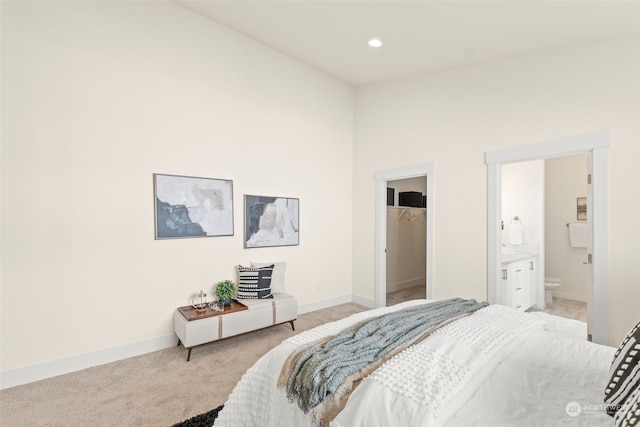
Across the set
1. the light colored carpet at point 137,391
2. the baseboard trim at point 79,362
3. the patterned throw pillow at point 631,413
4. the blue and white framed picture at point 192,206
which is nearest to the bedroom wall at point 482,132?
the blue and white framed picture at point 192,206

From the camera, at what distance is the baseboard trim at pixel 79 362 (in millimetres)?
2502

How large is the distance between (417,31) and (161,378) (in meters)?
4.21

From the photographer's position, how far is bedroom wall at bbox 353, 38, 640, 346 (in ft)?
9.75

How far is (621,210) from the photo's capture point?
2979mm

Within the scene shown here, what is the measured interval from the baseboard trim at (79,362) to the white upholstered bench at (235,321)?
0.21 meters

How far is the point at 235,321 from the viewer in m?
3.20

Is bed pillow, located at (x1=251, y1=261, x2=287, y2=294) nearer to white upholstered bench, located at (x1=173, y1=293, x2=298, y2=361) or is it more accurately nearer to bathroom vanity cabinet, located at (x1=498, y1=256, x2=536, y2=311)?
white upholstered bench, located at (x1=173, y1=293, x2=298, y2=361)

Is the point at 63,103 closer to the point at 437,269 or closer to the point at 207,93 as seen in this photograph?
the point at 207,93

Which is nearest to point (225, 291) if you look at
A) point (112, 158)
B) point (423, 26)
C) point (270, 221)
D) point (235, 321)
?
point (235, 321)

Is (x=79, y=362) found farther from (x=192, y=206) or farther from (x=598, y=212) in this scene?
(x=598, y=212)

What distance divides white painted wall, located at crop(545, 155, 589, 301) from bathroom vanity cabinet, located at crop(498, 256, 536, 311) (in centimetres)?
115

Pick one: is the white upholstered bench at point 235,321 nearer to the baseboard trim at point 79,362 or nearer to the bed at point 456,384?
the baseboard trim at point 79,362

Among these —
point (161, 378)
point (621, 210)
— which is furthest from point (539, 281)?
point (161, 378)

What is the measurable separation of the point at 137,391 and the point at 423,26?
14.1 ft
